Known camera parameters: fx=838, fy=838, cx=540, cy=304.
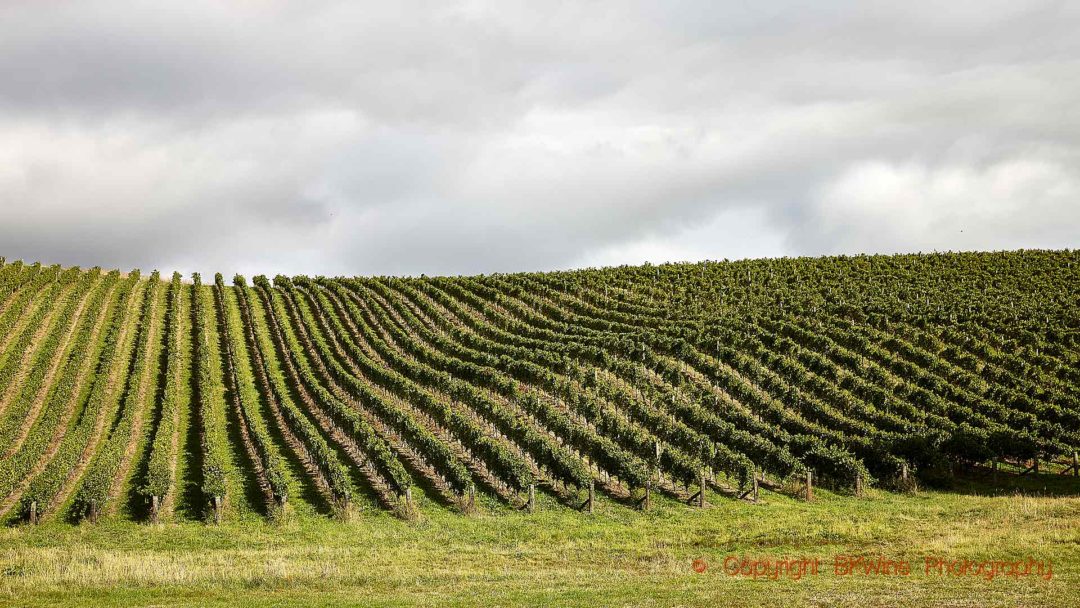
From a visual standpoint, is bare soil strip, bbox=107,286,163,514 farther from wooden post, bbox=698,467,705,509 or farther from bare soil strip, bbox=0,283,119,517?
wooden post, bbox=698,467,705,509

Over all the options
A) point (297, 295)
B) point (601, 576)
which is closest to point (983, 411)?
point (601, 576)

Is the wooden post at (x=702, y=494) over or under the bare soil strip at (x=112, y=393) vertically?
under

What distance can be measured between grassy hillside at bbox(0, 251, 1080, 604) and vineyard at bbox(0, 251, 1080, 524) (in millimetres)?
233

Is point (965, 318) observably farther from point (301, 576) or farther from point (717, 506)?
point (301, 576)

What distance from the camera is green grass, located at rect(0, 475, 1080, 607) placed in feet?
74.2

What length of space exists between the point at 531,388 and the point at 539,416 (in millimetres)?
5680

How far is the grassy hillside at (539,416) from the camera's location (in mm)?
35219

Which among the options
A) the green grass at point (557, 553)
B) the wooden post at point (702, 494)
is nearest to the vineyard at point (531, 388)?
the wooden post at point (702, 494)

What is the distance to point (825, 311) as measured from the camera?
72.5 metres

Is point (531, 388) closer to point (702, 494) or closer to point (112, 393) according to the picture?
point (702, 494)

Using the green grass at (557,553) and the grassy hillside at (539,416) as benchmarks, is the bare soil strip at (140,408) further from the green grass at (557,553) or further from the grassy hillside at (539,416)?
the green grass at (557,553)

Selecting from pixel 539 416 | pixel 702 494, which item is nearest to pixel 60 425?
pixel 539 416

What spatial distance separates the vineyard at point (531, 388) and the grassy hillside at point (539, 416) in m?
0.23

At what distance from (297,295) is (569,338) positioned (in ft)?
122
